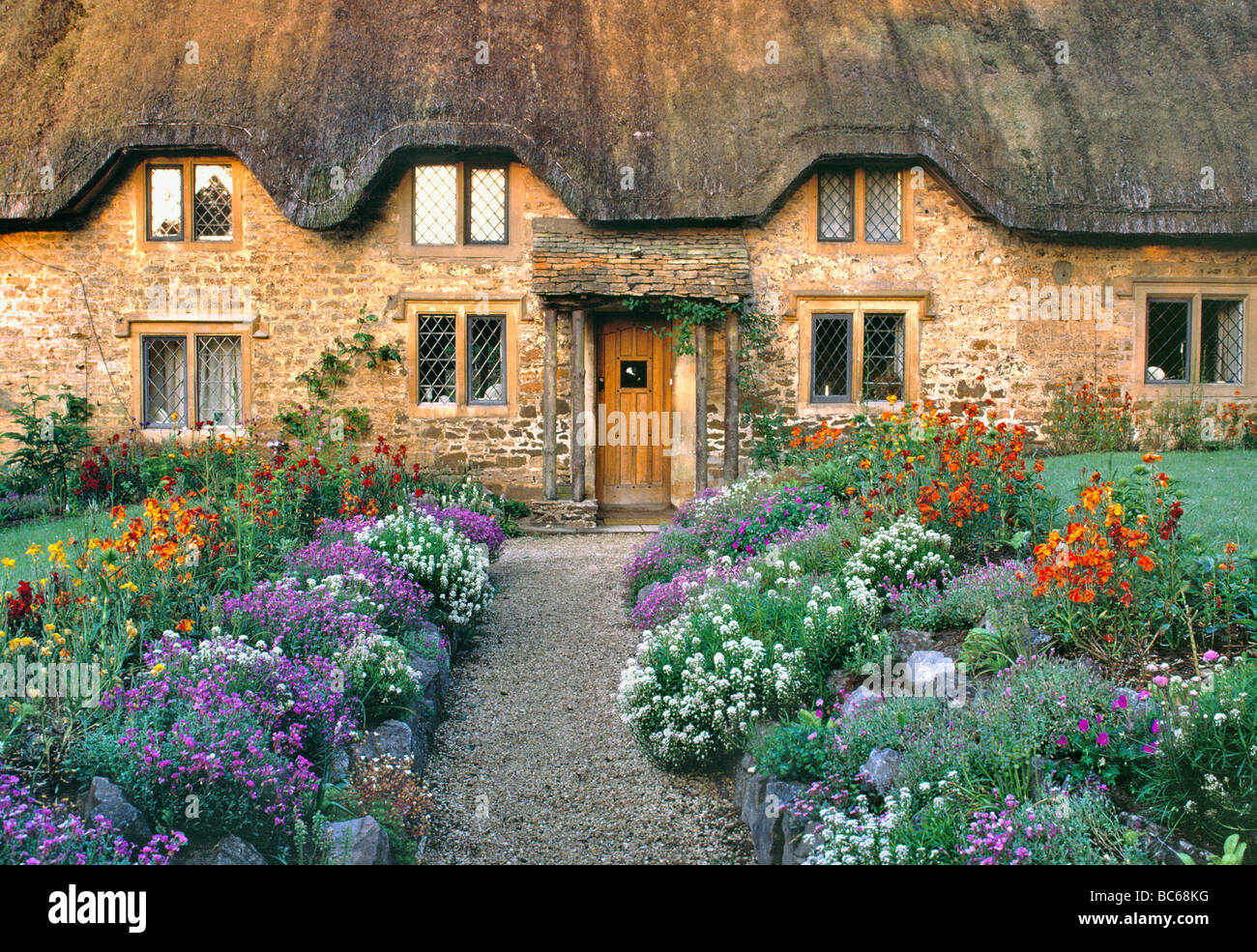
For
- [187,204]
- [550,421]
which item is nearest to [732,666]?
[550,421]

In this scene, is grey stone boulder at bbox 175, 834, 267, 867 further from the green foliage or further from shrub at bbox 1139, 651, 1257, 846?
the green foliage

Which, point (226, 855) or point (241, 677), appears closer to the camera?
point (226, 855)

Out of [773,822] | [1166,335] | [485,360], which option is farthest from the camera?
[1166,335]

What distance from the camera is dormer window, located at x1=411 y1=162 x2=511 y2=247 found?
36.6 ft

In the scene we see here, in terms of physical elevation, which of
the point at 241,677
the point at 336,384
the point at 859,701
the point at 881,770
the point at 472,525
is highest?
the point at 336,384

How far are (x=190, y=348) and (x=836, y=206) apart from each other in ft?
25.4

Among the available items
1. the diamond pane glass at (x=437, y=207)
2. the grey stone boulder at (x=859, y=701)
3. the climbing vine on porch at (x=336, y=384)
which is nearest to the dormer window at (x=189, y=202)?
the climbing vine on porch at (x=336, y=384)

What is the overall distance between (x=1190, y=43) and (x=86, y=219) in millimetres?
13402

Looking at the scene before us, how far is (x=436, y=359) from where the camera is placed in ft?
36.9

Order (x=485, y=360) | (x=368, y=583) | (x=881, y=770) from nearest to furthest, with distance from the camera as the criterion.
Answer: (x=881, y=770) < (x=368, y=583) < (x=485, y=360)

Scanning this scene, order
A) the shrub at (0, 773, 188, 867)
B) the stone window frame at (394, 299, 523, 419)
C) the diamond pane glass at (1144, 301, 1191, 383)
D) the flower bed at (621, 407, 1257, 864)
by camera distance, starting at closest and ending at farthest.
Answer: the shrub at (0, 773, 188, 867) < the flower bed at (621, 407, 1257, 864) < the stone window frame at (394, 299, 523, 419) < the diamond pane glass at (1144, 301, 1191, 383)

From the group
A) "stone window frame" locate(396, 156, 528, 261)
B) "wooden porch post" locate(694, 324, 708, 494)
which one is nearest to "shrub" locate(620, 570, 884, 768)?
"wooden porch post" locate(694, 324, 708, 494)

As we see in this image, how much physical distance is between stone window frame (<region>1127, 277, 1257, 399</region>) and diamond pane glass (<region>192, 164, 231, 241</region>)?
34.9ft

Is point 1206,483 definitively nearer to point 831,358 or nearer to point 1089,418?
point 1089,418
